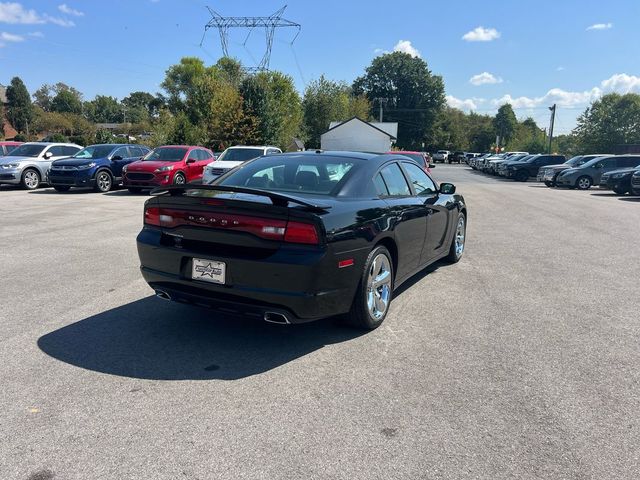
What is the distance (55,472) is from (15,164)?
17585mm

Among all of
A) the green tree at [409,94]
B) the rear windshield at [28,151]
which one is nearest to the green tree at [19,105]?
the green tree at [409,94]

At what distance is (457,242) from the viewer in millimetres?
7266

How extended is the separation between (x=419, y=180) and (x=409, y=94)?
93083mm

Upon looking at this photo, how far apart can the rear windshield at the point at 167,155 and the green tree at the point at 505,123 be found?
101 m

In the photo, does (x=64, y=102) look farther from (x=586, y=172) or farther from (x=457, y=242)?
(x=457, y=242)

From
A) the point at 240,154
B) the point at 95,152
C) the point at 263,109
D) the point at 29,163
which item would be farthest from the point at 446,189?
the point at 263,109

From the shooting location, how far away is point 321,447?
271cm

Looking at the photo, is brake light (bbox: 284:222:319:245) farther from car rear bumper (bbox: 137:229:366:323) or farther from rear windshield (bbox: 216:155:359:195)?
rear windshield (bbox: 216:155:359:195)

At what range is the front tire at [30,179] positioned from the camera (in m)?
17.2

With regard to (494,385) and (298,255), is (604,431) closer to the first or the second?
(494,385)

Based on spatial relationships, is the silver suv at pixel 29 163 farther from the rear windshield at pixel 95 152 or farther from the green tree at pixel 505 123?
the green tree at pixel 505 123

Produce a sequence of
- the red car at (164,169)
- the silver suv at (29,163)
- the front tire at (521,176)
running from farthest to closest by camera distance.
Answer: the front tire at (521,176)
the silver suv at (29,163)
the red car at (164,169)

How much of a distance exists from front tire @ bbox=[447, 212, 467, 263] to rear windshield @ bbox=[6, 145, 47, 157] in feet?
53.1

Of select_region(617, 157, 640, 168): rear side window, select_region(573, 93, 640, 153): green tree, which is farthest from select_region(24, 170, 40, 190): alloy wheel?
select_region(573, 93, 640, 153): green tree
